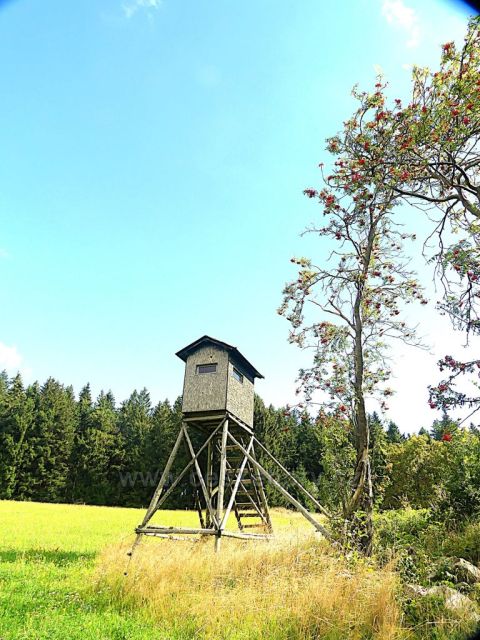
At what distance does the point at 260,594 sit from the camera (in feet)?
22.7

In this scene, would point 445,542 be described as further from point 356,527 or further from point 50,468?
point 50,468

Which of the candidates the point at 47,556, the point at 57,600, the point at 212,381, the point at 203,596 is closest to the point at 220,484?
the point at 212,381

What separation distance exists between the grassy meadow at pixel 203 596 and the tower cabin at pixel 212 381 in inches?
170

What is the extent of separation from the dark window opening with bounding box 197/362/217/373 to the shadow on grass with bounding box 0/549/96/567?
6230 millimetres

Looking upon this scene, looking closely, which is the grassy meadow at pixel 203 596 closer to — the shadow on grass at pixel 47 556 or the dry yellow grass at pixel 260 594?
the dry yellow grass at pixel 260 594

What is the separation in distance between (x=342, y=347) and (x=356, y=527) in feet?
14.3

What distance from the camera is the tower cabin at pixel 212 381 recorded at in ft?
46.6

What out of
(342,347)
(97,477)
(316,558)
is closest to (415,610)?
(316,558)

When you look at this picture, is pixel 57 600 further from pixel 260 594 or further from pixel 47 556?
pixel 47 556

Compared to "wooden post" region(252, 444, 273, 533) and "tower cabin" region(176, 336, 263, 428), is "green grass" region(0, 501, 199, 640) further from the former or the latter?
"wooden post" region(252, 444, 273, 533)

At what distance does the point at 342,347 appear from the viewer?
37.7 ft

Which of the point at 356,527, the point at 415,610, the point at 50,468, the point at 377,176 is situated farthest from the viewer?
the point at 50,468

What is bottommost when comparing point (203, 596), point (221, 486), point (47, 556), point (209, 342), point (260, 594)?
point (47, 556)

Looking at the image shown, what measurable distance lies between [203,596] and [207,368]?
8.10 meters
